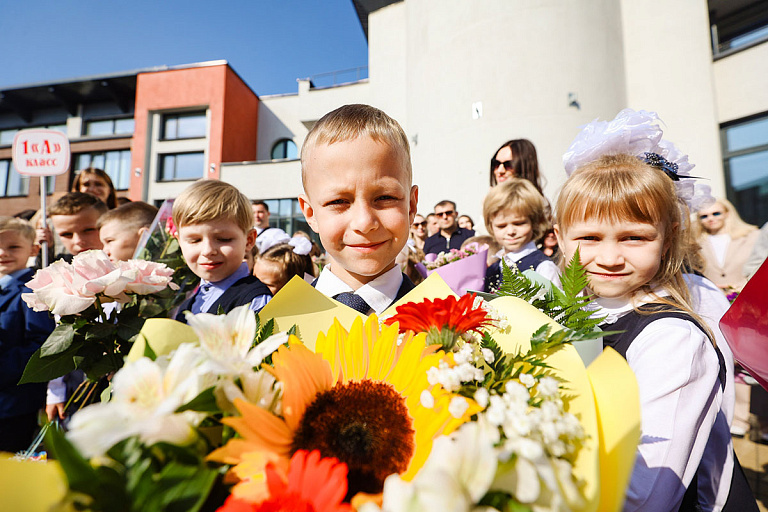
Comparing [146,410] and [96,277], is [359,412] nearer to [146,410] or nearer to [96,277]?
[146,410]

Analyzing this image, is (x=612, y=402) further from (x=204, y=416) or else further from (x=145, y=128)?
(x=145, y=128)

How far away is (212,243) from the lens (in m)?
2.18

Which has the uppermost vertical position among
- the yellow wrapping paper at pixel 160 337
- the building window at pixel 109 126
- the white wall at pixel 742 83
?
the building window at pixel 109 126

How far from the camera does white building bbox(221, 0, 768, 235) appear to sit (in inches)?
412

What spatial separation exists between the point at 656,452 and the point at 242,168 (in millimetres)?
18766

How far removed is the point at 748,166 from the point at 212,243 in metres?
13.5

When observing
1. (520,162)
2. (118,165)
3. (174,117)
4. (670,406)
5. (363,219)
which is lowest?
(670,406)

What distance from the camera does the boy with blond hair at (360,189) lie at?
108 centimetres

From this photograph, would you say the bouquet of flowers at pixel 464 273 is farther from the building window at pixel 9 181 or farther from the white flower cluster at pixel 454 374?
the building window at pixel 9 181

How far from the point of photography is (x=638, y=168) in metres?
1.41

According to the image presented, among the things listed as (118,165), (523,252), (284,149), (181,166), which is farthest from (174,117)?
(523,252)

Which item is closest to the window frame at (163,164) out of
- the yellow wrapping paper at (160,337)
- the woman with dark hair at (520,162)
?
the woman with dark hair at (520,162)

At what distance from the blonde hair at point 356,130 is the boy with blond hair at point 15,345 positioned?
8.88 feet

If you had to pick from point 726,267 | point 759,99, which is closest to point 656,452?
point 726,267
